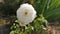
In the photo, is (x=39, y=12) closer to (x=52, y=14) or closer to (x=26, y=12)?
(x=52, y=14)

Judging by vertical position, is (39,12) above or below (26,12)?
below

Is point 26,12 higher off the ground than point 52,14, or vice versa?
point 26,12

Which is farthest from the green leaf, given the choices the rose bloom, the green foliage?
the rose bloom

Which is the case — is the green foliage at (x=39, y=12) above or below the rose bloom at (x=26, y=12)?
below

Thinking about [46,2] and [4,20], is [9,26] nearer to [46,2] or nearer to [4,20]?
[4,20]

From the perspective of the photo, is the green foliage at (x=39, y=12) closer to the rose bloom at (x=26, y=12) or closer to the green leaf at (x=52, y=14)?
the green leaf at (x=52, y=14)

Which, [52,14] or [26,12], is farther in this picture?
[52,14]

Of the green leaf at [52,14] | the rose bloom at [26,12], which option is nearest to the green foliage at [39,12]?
the green leaf at [52,14]

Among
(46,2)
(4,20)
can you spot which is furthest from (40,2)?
(4,20)

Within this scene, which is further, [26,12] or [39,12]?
[39,12]

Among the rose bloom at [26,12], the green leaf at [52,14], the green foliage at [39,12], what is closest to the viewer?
the rose bloom at [26,12]

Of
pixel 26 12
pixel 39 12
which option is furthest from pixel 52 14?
pixel 26 12

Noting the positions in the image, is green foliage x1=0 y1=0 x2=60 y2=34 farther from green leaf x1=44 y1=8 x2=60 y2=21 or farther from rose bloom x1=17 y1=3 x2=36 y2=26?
rose bloom x1=17 y1=3 x2=36 y2=26

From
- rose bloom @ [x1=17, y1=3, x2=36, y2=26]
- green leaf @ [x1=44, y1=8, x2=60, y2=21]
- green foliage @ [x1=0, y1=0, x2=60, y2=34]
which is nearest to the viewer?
rose bloom @ [x1=17, y1=3, x2=36, y2=26]
